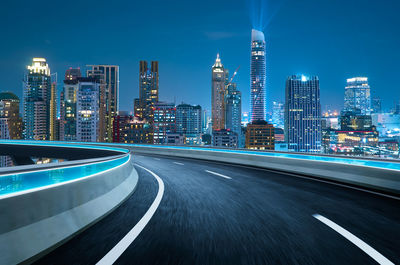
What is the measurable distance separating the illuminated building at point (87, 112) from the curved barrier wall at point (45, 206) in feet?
518

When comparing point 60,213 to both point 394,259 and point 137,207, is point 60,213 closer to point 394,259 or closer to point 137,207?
point 137,207

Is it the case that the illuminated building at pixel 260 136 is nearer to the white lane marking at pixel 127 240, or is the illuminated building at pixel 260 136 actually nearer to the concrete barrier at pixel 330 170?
the concrete barrier at pixel 330 170

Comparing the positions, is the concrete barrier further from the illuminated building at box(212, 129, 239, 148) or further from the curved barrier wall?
the illuminated building at box(212, 129, 239, 148)

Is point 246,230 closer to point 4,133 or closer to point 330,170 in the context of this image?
point 330,170

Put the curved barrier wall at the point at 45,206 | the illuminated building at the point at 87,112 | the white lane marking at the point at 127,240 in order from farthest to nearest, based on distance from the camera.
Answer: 1. the illuminated building at the point at 87,112
2. the white lane marking at the point at 127,240
3. the curved barrier wall at the point at 45,206

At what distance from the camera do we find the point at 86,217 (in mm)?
4711

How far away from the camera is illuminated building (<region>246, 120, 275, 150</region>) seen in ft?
609

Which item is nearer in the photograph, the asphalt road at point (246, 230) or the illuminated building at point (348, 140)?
the asphalt road at point (246, 230)

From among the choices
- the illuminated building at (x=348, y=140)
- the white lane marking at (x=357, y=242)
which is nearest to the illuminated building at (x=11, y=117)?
the illuminated building at (x=348, y=140)

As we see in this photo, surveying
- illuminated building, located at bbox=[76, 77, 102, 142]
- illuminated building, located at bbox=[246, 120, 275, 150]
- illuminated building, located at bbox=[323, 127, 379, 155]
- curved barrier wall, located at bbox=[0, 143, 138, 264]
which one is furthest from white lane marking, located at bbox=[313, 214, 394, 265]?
illuminated building, located at bbox=[246, 120, 275, 150]

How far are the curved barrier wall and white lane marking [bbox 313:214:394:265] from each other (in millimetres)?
4313

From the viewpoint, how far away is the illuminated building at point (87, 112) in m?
156

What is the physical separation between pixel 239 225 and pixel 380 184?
631 cm

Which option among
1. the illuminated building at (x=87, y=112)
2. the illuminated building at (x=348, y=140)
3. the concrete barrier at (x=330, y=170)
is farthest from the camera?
the illuminated building at (x=87, y=112)
